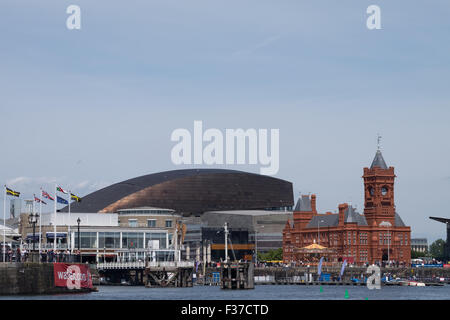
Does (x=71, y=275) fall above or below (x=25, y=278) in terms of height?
below

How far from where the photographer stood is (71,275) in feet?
338

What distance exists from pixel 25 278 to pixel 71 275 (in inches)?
376

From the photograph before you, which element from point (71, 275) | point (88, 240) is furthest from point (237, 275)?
point (88, 240)

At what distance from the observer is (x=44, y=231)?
7756 inches

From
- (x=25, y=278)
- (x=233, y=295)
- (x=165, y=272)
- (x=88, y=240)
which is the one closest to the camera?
(x=25, y=278)

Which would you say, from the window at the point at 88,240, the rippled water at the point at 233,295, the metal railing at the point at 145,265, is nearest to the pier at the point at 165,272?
the metal railing at the point at 145,265

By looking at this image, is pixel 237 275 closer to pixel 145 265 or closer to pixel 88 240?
pixel 145 265

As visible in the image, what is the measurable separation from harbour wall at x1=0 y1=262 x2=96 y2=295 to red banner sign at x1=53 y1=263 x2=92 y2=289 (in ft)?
5.40

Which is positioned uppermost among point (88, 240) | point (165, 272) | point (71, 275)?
point (88, 240)

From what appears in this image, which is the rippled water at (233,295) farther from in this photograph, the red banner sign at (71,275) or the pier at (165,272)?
the pier at (165,272)

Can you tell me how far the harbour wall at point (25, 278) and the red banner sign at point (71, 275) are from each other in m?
1.65

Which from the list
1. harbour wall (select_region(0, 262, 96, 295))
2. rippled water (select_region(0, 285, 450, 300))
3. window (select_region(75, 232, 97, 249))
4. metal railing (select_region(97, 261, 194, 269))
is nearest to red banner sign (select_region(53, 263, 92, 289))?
rippled water (select_region(0, 285, 450, 300))
